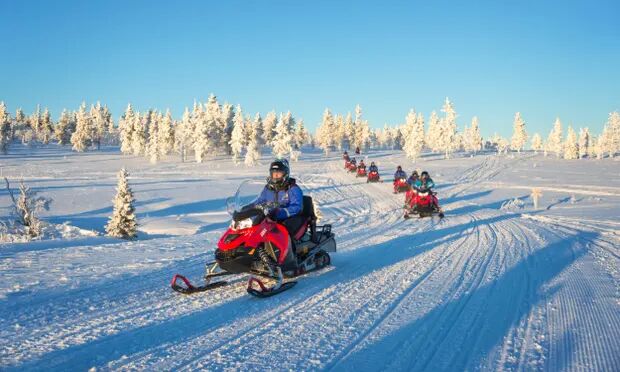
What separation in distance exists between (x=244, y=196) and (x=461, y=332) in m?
4.21

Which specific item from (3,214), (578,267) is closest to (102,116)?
(3,214)

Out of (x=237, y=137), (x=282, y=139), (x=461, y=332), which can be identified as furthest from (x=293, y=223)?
(x=237, y=137)

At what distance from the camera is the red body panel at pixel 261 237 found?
21.1ft

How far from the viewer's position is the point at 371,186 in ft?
112

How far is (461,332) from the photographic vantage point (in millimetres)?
4871

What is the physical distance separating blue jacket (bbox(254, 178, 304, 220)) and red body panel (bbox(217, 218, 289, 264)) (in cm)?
57

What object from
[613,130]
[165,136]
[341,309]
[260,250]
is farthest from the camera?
[613,130]

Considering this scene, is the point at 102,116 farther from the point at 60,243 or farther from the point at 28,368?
the point at 28,368

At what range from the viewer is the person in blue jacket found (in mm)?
7555

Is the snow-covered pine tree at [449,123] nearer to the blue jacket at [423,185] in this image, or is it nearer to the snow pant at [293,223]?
the blue jacket at [423,185]

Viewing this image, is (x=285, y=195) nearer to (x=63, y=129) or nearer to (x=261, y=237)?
(x=261, y=237)

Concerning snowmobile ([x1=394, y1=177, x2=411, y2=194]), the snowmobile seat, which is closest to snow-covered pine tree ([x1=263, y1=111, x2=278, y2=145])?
snowmobile ([x1=394, y1=177, x2=411, y2=194])

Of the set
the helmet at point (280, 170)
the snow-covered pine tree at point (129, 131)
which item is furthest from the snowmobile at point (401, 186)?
the snow-covered pine tree at point (129, 131)

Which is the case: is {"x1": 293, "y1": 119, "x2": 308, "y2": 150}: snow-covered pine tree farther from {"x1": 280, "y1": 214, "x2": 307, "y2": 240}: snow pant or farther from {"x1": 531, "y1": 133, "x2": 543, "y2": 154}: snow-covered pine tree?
{"x1": 280, "y1": 214, "x2": 307, "y2": 240}: snow pant
